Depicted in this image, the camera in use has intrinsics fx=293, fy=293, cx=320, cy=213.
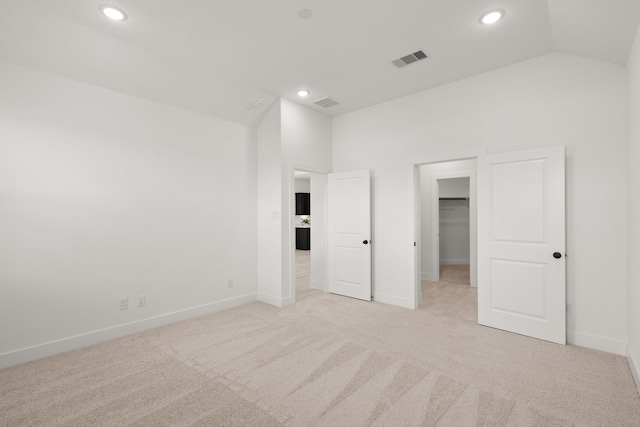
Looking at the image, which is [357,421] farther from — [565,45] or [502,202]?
[565,45]

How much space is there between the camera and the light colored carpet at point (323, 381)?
77.9 inches

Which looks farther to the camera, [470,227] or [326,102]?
[470,227]

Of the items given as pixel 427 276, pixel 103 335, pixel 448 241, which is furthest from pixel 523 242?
pixel 448 241

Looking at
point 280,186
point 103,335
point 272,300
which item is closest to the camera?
point 103,335

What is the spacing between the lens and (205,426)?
1.88 meters

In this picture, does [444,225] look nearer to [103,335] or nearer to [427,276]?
[427,276]

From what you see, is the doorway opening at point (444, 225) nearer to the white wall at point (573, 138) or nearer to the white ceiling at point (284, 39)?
the white wall at point (573, 138)

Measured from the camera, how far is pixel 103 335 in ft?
10.5

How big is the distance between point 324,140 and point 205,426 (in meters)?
4.23

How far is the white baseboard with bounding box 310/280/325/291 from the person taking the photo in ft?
17.6

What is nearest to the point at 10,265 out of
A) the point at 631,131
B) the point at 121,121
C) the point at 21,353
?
the point at 21,353

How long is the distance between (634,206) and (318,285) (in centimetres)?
424

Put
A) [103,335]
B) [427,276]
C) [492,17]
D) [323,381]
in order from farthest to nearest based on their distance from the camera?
[427,276] < [103,335] < [492,17] < [323,381]

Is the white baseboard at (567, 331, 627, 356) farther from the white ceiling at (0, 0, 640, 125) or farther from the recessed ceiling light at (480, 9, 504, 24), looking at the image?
the recessed ceiling light at (480, 9, 504, 24)
